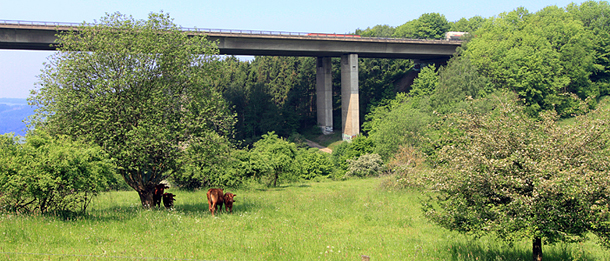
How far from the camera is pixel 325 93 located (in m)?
88.2

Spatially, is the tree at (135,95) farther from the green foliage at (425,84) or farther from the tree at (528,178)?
the green foliage at (425,84)

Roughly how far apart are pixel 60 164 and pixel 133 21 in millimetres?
8156

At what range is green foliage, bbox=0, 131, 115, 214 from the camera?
1334cm

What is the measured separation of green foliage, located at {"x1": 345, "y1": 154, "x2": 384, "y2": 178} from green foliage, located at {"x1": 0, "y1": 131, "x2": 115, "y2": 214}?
3728 centimetres

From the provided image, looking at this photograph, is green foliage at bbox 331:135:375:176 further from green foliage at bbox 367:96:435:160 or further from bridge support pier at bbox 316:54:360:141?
bridge support pier at bbox 316:54:360:141

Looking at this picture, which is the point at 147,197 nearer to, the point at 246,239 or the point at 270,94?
the point at 246,239

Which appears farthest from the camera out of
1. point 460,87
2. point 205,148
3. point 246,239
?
point 460,87

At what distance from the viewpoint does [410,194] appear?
82.3 ft

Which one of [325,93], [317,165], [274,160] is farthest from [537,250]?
[325,93]

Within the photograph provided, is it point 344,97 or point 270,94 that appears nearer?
point 344,97

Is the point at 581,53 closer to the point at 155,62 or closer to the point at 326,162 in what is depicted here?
the point at 326,162

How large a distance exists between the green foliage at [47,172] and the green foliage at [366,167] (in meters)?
37.3

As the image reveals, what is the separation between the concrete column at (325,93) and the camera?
286 feet

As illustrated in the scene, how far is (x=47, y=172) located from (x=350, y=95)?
69873mm
